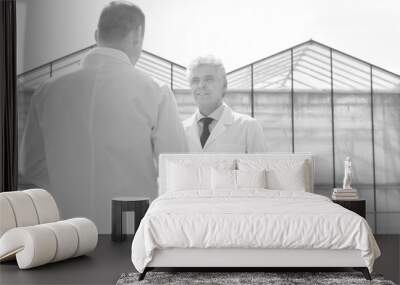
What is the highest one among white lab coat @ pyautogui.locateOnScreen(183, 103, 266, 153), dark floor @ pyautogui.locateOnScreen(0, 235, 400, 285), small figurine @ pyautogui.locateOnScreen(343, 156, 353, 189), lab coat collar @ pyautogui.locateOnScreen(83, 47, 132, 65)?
lab coat collar @ pyautogui.locateOnScreen(83, 47, 132, 65)

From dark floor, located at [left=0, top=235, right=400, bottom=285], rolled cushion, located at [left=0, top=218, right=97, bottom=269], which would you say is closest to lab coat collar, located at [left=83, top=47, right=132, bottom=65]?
dark floor, located at [left=0, top=235, right=400, bottom=285]

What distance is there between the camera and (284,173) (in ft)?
19.0

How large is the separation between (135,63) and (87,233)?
7.38ft

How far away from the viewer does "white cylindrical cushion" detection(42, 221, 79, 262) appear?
183 inches

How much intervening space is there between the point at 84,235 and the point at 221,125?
82.5 inches

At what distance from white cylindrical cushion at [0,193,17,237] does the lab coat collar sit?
87.6 inches

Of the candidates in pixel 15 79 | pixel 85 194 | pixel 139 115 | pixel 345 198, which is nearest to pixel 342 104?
pixel 345 198

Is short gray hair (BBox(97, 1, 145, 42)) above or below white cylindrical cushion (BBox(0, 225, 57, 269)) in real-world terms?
above

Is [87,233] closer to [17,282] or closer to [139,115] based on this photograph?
[17,282]

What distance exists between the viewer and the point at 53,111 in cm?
648

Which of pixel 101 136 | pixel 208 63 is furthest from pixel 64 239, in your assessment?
pixel 208 63

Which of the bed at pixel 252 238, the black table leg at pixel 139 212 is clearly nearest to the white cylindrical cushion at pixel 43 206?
the black table leg at pixel 139 212

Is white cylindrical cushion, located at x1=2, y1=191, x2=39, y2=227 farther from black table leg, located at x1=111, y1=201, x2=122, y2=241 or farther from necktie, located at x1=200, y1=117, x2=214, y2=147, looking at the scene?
necktie, located at x1=200, y1=117, x2=214, y2=147

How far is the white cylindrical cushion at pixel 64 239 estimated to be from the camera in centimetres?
466
